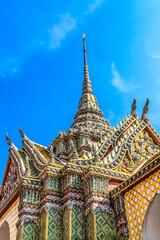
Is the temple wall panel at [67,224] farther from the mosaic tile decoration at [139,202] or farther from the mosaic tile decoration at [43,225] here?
the mosaic tile decoration at [139,202]

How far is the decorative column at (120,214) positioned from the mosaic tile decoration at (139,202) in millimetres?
213

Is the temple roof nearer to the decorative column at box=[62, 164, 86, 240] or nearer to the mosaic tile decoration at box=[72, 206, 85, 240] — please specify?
the decorative column at box=[62, 164, 86, 240]

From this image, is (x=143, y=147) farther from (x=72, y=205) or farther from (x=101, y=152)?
(x=72, y=205)

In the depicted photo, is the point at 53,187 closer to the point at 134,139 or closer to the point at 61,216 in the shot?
the point at 61,216

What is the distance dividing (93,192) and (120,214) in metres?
1.13

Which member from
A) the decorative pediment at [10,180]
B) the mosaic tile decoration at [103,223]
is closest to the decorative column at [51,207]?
the mosaic tile decoration at [103,223]

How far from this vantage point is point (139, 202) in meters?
9.80

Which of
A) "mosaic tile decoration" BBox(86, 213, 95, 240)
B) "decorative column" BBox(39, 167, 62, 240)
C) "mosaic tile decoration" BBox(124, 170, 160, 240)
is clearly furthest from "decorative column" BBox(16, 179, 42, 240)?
"mosaic tile decoration" BBox(124, 170, 160, 240)

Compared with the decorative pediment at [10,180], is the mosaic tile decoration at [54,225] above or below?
below

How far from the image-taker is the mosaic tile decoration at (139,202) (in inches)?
370

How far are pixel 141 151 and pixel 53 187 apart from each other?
13.6ft

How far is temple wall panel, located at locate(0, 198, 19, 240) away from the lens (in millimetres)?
12094

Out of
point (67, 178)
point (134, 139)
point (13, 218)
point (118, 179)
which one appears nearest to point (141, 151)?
point (134, 139)

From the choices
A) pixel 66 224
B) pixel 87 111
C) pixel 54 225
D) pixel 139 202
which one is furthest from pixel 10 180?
pixel 139 202
